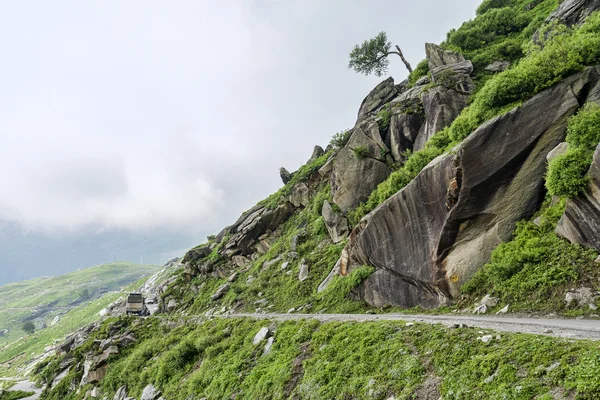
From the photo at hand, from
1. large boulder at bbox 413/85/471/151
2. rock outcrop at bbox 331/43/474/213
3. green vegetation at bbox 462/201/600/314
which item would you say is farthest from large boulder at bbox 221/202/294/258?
green vegetation at bbox 462/201/600/314

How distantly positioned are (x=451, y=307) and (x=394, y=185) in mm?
11585

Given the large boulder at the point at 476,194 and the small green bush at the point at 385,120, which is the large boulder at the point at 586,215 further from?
the small green bush at the point at 385,120

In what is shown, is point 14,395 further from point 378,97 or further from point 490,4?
point 490,4

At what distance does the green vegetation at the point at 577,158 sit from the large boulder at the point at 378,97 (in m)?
35.0

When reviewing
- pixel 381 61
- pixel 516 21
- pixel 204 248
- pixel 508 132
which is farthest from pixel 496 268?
pixel 204 248

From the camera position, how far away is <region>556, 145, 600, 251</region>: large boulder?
1247 cm

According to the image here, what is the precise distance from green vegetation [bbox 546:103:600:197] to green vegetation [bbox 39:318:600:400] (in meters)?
8.10

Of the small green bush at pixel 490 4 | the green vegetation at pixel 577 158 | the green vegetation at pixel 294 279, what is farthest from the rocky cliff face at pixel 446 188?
the small green bush at pixel 490 4

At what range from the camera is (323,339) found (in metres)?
16.4

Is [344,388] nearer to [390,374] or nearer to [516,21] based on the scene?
[390,374]

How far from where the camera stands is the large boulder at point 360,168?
34500 millimetres

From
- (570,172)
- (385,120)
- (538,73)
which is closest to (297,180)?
(385,120)

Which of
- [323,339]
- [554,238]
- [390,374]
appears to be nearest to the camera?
[390,374]

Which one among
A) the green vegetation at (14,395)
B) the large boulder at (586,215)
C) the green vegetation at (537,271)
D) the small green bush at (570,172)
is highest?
the small green bush at (570,172)
